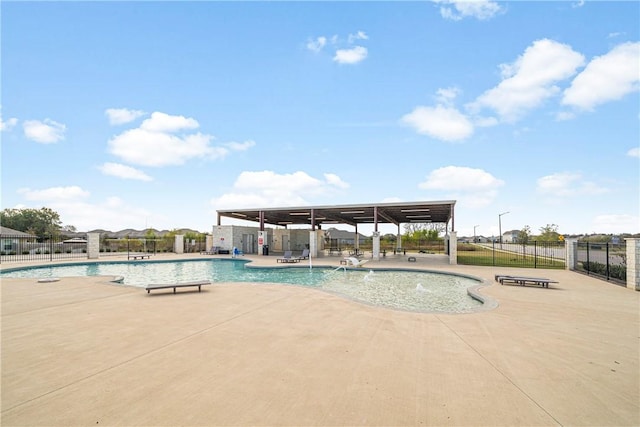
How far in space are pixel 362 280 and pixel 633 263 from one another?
29.0ft

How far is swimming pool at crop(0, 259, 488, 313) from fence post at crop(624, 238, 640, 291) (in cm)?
434

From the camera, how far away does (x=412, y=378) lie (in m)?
3.27

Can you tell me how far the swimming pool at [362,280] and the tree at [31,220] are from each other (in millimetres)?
41858

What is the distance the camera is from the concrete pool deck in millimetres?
2615

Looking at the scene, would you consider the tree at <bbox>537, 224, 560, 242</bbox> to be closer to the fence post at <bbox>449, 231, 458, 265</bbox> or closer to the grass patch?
the grass patch

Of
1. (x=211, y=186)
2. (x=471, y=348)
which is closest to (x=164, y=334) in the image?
(x=471, y=348)

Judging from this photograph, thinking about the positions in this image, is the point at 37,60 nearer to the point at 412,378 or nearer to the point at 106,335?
the point at 106,335

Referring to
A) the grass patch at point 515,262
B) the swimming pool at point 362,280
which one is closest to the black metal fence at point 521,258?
the grass patch at point 515,262

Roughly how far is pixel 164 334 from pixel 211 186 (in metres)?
22.4

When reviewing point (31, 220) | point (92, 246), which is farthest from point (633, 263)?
point (31, 220)

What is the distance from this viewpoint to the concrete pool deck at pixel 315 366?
8.58 feet

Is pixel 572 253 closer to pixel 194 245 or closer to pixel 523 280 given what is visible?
pixel 523 280

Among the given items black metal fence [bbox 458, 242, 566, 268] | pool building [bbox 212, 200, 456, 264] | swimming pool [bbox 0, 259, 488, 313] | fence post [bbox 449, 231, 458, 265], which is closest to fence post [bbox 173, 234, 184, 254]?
pool building [bbox 212, 200, 456, 264]

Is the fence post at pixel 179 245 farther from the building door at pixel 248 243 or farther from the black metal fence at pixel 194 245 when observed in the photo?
the building door at pixel 248 243
